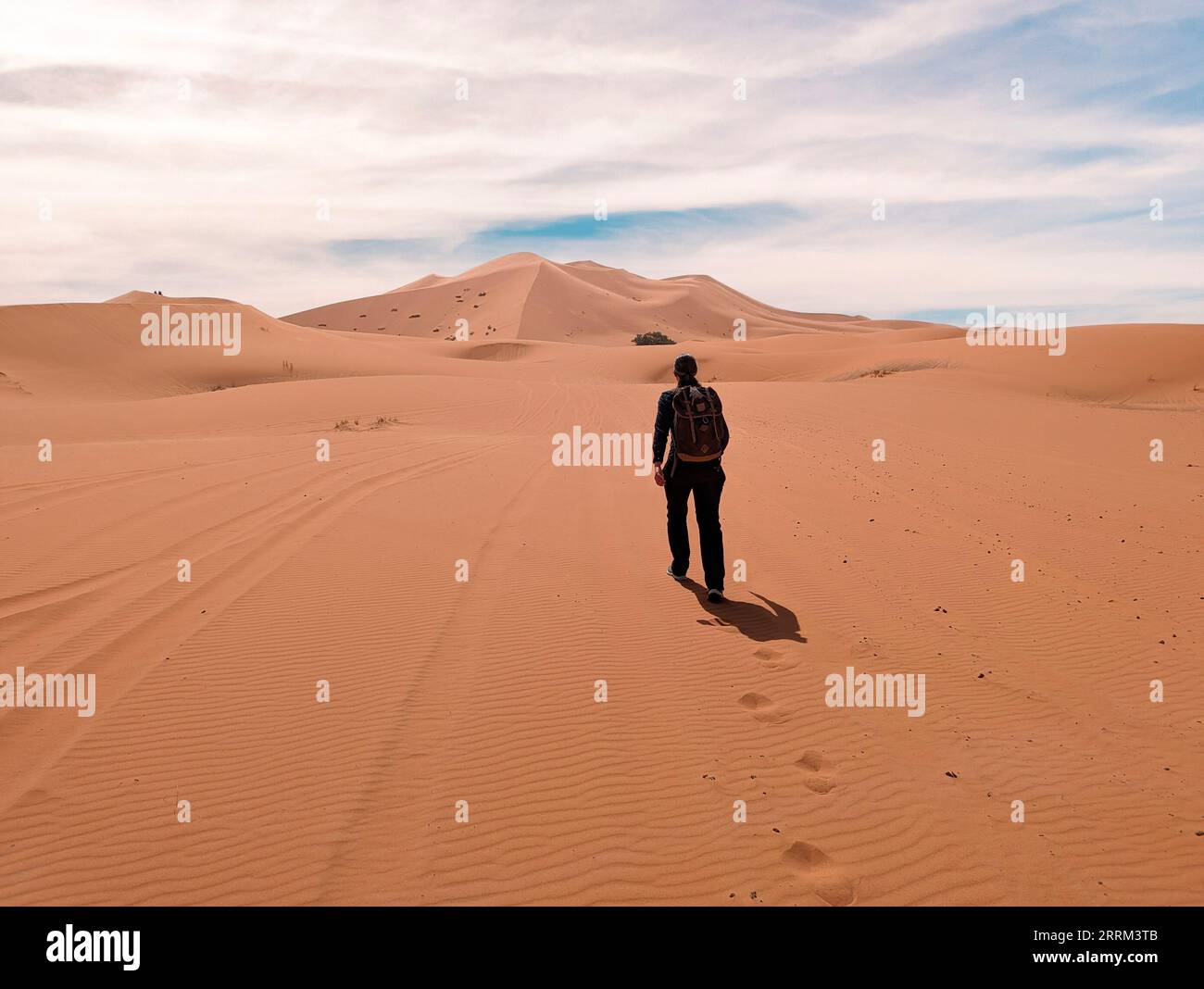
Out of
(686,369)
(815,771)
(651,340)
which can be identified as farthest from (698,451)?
(651,340)

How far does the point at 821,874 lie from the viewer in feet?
11.3

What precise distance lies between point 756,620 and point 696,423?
5.89 ft

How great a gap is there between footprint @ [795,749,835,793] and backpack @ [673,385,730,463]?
3.16 metres

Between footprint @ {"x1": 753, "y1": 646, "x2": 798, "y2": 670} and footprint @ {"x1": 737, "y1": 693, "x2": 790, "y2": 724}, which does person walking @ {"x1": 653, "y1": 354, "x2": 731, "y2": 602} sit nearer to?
footprint @ {"x1": 753, "y1": 646, "x2": 798, "y2": 670}

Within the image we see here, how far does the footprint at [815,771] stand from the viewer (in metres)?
4.09

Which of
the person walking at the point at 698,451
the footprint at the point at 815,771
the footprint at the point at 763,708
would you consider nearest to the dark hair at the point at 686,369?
the person walking at the point at 698,451

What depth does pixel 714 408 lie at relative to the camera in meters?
7.04

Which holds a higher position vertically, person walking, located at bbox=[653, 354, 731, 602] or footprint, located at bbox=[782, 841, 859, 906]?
person walking, located at bbox=[653, 354, 731, 602]

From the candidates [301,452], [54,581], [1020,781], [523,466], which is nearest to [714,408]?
[1020,781]

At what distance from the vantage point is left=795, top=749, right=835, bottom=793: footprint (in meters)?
4.09

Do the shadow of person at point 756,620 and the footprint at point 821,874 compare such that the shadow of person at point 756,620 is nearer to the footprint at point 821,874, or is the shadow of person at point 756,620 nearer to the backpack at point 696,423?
the backpack at point 696,423

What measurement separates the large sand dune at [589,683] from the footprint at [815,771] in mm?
17

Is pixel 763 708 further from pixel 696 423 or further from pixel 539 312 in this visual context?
pixel 539 312

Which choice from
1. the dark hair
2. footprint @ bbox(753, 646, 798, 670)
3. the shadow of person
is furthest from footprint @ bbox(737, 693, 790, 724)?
the dark hair
